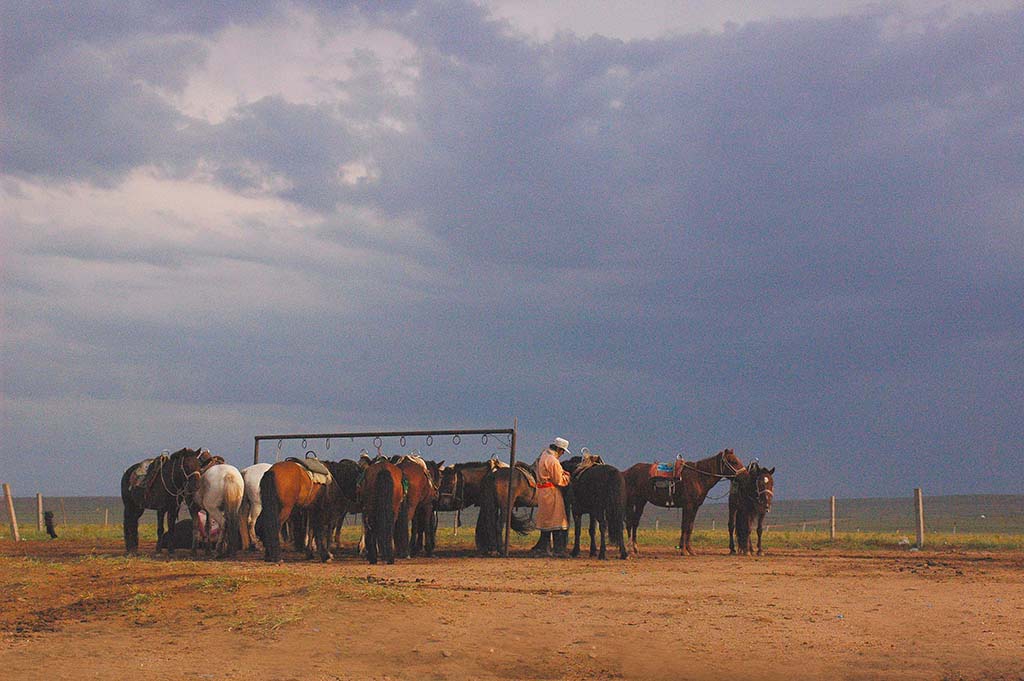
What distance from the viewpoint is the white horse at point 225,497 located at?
2095 centimetres

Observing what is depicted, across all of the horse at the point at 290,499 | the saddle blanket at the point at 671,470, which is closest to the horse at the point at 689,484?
the saddle blanket at the point at 671,470

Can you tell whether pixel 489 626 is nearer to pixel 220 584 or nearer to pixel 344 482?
pixel 220 584

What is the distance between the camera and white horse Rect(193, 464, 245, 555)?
21.0 m

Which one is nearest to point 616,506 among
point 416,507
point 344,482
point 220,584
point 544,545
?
point 544,545

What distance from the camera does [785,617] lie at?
13680 mm

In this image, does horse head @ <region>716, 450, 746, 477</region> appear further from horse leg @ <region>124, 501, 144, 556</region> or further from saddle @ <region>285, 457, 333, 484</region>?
horse leg @ <region>124, 501, 144, 556</region>

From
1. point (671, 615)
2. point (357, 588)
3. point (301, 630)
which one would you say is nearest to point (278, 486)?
point (357, 588)

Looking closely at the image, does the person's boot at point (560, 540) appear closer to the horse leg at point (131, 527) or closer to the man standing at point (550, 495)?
the man standing at point (550, 495)

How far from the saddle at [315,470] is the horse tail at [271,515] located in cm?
95

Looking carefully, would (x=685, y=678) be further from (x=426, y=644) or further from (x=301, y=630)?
(x=301, y=630)

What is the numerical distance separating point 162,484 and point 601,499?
883cm

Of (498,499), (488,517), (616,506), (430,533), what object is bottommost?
(430,533)

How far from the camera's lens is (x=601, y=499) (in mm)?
21953

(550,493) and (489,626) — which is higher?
(550,493)
